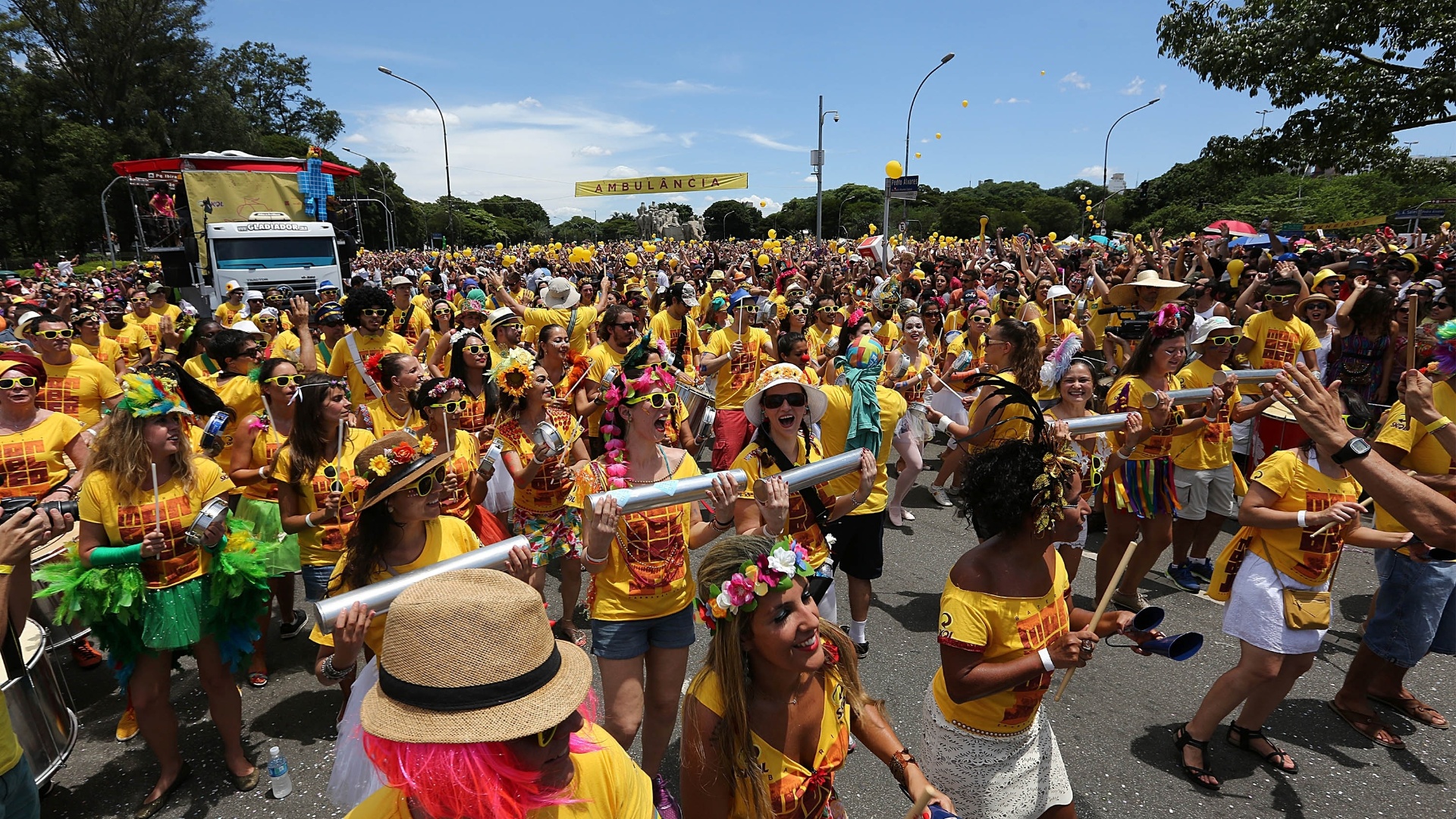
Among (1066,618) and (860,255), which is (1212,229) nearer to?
(860,255)

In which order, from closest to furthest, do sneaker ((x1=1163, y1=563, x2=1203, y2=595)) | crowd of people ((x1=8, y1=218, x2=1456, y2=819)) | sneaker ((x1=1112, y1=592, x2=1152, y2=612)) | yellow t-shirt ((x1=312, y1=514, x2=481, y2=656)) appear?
crowd of people ((x1=8, y1=218, x2=1456, y2=819)) < yellow t-shirt ((x1=312, y1=514, x2=481, y2=656)) < sneaker ((x1=1112, y1=592, x2=1152, y2=612)) < sneaker ((x1=1163, y1=563, x2=1203, y2=595))

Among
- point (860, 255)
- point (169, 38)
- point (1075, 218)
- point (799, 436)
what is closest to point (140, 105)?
point (169, 38)

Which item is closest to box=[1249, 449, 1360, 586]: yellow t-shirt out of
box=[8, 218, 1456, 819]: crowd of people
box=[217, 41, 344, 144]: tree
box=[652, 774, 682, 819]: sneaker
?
box=[8, 218, 1456, 819]: crowd of people

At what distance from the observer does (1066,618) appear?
2697 mm

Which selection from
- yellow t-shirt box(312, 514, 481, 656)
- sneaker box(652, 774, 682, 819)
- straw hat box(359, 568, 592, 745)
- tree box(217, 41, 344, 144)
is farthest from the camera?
tree box(217, 41, 344, 144)

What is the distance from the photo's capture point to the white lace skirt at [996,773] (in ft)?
8.52

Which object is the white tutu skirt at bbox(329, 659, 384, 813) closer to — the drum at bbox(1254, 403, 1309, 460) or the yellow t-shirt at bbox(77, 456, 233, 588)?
the yellow t-shirt at bbox(77, 456, 233, 588)

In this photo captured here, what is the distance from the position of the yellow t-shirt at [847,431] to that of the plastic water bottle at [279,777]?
10.1 ft

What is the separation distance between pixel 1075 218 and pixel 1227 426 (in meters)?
55.0

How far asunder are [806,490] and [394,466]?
1889 mm

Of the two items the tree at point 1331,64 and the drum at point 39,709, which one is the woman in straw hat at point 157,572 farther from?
the tree at point 1331,64

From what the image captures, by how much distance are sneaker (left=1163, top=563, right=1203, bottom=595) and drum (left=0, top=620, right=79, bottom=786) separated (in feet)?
22.7

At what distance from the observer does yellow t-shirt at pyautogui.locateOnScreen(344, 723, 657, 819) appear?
5.06 ft

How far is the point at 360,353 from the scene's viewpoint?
6.63 meters
